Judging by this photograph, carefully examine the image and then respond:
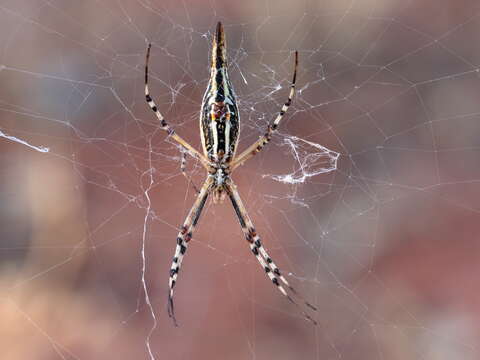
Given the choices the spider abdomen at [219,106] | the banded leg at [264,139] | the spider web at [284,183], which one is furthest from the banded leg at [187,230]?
the spider web at [284,183]

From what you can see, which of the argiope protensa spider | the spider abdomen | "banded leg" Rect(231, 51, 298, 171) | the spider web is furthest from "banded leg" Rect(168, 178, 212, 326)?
the spider web

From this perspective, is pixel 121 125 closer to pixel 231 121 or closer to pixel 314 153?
pixel 314 153

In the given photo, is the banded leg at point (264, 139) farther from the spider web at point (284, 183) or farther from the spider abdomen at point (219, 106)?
the spider web at point (284, 183)

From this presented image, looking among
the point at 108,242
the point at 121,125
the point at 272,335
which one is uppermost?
the point at 121,125

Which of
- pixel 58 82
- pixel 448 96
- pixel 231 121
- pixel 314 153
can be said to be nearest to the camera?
pixel 231 121

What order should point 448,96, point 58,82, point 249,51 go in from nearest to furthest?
1. point 249,51
2. point 448,96
3. point 58,82

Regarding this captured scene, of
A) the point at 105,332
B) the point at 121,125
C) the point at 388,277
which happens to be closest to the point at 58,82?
the point at 121,125
